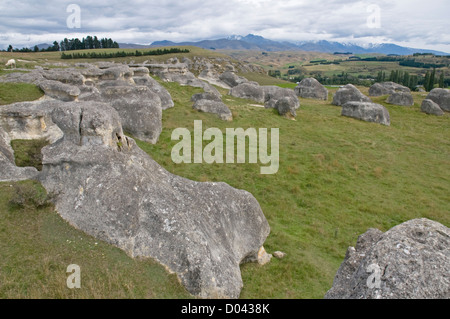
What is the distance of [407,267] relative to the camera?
6480 mm

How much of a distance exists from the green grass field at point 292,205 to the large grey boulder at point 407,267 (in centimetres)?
419

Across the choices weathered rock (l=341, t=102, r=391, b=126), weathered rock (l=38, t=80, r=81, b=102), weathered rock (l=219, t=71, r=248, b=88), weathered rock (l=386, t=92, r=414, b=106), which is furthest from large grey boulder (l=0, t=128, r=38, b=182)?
weathered rock (l=386, t=92, r=414, b=106)

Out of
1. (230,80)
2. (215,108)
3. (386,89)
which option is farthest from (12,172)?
(386,89)

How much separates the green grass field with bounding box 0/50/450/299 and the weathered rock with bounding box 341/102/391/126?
5.55 ft

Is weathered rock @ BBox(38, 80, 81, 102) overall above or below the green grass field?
above

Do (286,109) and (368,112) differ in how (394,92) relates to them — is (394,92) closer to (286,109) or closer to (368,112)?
(368,112)

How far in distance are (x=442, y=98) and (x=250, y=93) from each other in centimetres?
3556

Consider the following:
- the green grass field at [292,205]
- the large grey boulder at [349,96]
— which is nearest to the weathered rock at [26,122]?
the green grass field at [292,205]

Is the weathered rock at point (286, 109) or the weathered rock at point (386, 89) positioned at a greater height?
the weathered rock at point (386, 89)

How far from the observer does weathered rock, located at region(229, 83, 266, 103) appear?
50.1 metres

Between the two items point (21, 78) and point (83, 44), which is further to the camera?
point (83, 44)

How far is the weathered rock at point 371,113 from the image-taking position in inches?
1662

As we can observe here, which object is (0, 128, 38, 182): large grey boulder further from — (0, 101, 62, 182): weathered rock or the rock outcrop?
(0, 101, 62, 182): weathered rock

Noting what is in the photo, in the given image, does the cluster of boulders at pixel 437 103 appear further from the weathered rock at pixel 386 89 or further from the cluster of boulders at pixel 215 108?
the cluster of boulders at pixel 215 108
